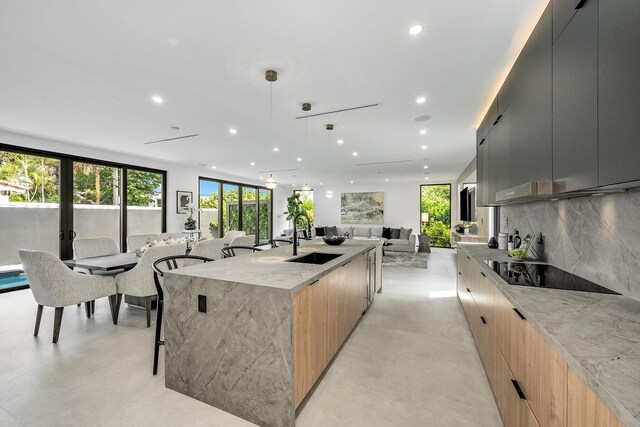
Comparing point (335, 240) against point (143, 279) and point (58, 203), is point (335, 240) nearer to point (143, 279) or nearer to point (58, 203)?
point (143, 279)

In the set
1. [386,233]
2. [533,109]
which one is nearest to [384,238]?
[386,233]

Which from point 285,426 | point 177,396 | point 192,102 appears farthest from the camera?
point 192,102

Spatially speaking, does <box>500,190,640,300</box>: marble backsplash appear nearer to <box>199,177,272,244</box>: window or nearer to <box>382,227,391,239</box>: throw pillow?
<box>382,227,391,239</box>: throw pillow

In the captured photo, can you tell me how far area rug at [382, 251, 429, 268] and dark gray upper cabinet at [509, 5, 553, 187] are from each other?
184 inches

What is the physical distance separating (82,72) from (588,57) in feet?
12.7

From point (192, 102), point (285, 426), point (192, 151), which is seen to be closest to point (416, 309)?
point (285, 426)

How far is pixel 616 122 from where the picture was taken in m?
1.04

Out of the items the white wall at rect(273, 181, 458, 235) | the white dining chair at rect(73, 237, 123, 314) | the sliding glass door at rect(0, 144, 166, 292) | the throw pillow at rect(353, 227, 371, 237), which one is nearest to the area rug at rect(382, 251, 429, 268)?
the throw pillow at rect(353, 227, 371, 237)

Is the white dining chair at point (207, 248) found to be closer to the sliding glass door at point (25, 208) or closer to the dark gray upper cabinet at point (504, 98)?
the sliding glass door at point (25, 208)

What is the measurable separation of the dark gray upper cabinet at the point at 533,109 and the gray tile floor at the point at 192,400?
163 cm

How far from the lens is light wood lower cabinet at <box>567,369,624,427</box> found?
69 cm

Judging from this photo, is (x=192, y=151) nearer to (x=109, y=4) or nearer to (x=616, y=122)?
(x=109, y=4)

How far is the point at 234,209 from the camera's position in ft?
31.8

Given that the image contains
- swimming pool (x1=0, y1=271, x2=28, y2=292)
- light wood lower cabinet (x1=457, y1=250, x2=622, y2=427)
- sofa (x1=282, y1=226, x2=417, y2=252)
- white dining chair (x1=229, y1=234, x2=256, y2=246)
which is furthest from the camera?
sofa (x1=282, y1=226, x2=417, y2=252)
